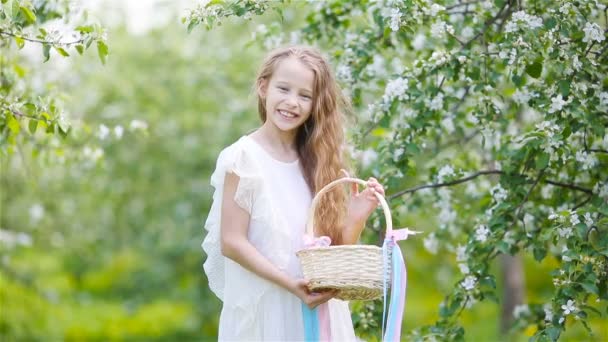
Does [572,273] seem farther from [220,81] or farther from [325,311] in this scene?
[220,81]

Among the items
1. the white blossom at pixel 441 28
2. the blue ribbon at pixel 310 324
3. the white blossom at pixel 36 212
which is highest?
the white blossom at pixel 36 212

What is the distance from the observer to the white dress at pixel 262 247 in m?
2.97

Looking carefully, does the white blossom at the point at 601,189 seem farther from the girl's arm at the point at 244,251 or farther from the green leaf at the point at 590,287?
the girl's arm at the point at 244,251

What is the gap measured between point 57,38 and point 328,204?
4.23 feet

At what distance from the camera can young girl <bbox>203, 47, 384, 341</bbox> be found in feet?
9.71

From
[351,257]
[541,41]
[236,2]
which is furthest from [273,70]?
[541,41]

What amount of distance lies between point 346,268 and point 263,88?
832mm

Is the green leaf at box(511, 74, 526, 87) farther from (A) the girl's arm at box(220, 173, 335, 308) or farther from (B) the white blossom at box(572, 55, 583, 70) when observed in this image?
(A) the girl's arm at box(220, 173, 335, 308)

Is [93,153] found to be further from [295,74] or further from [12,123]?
[295,74]

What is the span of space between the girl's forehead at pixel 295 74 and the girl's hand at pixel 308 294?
694 mm

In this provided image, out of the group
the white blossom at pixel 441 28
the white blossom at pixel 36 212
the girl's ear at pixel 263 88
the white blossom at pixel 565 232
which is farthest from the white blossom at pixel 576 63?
the white blossom at pixel 36 212

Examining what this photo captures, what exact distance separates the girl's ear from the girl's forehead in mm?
107

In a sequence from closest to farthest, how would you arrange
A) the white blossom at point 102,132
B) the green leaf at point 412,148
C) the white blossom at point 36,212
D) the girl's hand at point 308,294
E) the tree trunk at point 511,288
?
1. the girl's hand at point 308,294
2. the green leaf at point 412,148
3. the white blossom at point 102,132
4. the white blossom at point 36,212
5. the tree trunk at point 511,288

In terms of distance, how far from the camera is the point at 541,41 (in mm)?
3447
